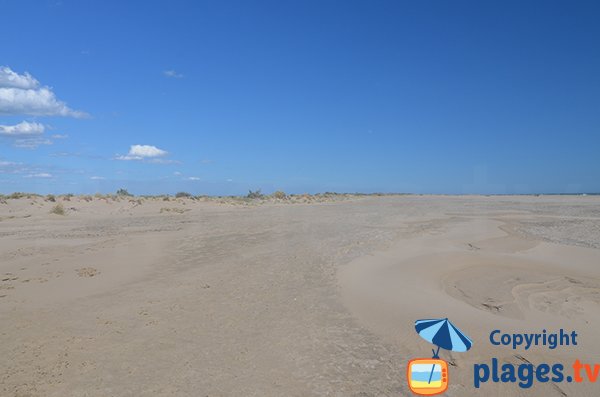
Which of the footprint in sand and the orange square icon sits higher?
the orange square icon

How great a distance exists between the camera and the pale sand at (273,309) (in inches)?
186

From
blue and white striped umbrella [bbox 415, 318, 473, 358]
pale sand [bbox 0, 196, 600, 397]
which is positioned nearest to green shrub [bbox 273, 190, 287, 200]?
pale sand [bbox 0, 196, 600, 397]

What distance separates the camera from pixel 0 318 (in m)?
6.73

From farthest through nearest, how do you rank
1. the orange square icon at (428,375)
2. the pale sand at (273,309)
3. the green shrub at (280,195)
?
the green shrub at (280,195), the pale sand at (273,309), the orange square icon at (428,375)

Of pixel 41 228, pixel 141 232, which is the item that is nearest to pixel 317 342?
pixel 141 232

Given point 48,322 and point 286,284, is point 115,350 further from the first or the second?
point 286,284

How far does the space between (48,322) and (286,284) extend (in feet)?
14.9

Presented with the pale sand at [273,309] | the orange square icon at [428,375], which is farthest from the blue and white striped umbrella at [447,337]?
the pale sand at [273,309]

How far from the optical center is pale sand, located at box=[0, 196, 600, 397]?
4734 millimetres

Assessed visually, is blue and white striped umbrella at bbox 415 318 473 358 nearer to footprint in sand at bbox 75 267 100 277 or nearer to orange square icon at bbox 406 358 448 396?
orange square icon at bbox 406 358 448 396

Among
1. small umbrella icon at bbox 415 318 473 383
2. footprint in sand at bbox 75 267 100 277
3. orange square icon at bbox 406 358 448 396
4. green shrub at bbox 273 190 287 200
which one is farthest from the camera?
green shrub at bbox 273 190 287 200

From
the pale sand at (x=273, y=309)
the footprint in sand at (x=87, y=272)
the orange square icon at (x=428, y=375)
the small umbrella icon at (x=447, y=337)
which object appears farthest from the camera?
the footprint in sand at (x=87, y=272)

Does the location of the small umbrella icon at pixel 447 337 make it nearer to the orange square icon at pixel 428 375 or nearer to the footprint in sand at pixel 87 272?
the orange square icon at pixel 428 375

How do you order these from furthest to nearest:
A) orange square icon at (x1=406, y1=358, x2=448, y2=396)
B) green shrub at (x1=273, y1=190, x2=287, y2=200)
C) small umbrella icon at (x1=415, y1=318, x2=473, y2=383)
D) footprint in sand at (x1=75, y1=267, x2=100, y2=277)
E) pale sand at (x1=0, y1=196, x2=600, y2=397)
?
green shrub at (x1=273, y1=190, x2=287, y2=200)
footprint in sand at (x1=75, y1=267, x2=100, y2=277)
pale sand at (x1=0, y1=196, x2=600, y2=397)
small umbrella icon at (x1=415, y1=318, x2=473, y2=383)
orange square icon at (x1=406, y1=358, x2=448, y2=396)
